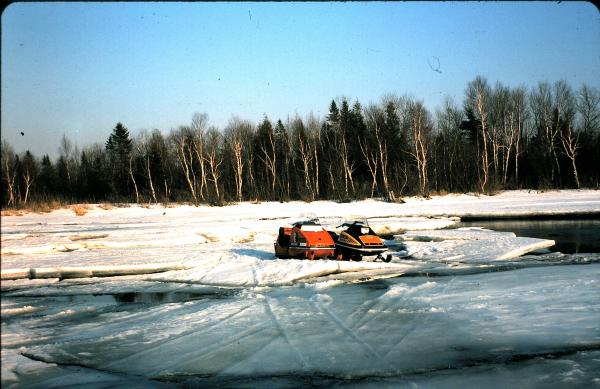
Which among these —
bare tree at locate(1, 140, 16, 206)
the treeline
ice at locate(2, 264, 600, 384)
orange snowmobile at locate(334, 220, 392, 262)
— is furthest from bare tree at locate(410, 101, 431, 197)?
bare tree at locate(1, 140, 16, 206)

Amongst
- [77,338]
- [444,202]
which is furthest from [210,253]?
[444,202]

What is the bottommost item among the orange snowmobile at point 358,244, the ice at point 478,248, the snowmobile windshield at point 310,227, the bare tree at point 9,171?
the ice at point 478,248

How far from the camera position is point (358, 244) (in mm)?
18828

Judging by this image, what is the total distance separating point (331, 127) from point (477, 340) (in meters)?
66.3

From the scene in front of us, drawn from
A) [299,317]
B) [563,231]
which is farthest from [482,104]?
[299,317]

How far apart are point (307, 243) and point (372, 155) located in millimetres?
43252

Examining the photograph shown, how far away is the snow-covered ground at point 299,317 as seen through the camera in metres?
7.29

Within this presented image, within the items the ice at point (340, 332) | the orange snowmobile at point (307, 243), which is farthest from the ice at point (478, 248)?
the ice at point (340, 332)

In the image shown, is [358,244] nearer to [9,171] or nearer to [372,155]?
[9,171]

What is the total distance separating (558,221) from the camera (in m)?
35.0

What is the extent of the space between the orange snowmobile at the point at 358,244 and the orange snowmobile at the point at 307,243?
1.69 feet

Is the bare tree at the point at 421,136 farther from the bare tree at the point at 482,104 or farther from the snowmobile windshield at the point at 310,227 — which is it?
the snowmobile windshield at the point at 310,227

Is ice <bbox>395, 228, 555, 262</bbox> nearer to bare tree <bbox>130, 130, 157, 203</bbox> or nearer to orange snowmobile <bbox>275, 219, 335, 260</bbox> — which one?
orange snowmobile <bbox>275, 219, 335, 260</bbox>

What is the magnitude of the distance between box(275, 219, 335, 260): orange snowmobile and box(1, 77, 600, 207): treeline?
34016mm
